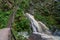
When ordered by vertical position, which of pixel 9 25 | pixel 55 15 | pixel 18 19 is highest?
pixel 55 15

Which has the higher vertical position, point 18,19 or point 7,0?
point 7,0

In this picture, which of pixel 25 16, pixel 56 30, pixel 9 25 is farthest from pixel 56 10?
pixel 9 25

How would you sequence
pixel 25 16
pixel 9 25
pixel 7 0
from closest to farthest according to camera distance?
1. pixel 9 25
2. pixel 25 16
3. pixel 7 0

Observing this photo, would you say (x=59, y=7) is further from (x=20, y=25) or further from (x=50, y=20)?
(x=20, y=25)

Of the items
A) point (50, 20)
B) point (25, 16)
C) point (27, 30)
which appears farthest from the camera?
point (50, 20)

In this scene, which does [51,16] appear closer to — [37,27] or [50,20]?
[50,20]

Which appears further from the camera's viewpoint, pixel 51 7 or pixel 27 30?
pixel 51 7

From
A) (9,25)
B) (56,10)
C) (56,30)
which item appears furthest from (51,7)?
(9,25)
